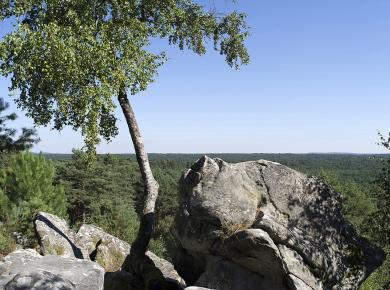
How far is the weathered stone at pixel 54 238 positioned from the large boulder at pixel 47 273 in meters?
5.23

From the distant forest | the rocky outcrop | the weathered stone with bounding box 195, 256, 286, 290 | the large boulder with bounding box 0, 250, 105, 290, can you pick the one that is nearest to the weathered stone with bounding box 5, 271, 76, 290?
the large boulder with bounding box 0, 250, 105, 290

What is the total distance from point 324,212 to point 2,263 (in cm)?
1185

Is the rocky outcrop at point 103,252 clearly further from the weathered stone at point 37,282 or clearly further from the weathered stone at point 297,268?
the weathered stone at point 37,282

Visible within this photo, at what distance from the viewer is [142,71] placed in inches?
733

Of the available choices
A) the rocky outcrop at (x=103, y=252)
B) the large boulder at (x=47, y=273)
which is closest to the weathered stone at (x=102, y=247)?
the rocky outcrop at (x=103, y=252)

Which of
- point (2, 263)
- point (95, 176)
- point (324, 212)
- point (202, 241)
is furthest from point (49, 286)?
point (95, 176)

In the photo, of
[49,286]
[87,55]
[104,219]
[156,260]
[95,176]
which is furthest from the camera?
[95,176]

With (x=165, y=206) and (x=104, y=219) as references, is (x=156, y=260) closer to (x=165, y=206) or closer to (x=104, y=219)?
(x=104, y=219)

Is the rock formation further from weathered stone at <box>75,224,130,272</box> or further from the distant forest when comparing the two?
the distant forest

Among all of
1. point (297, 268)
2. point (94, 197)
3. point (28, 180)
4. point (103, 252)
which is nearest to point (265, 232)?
point (297, 268)

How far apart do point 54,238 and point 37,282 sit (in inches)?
401

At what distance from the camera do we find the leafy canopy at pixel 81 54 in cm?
1644

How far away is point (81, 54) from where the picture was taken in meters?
17.0


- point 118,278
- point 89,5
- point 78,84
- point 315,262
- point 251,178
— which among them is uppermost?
point 89,5
